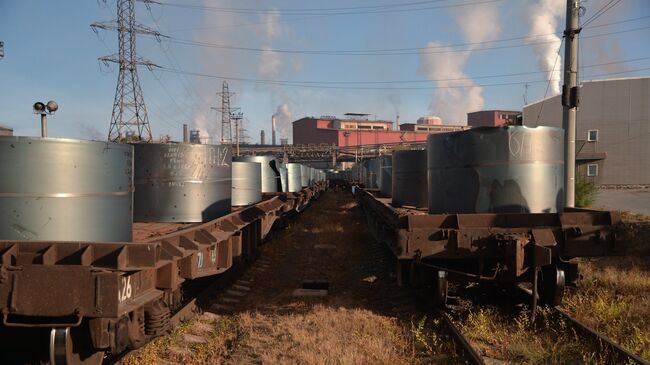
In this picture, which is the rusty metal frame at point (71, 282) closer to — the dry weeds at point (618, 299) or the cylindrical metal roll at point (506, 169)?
the cylindrical metal roll at point (506, 169)

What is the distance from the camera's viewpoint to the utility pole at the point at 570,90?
9.91 m

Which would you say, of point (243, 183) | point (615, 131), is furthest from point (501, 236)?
point (615, 131)

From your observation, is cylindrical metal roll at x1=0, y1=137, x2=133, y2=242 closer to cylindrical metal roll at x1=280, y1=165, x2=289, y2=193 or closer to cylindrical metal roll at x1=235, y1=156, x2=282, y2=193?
cylindrical metal roll at x1=235, y1=156, x2=282, y2=193

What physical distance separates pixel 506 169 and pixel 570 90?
471 centimetres

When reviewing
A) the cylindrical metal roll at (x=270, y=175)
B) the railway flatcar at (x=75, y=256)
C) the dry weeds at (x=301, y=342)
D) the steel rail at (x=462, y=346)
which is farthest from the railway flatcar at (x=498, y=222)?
the cylindrical metal roll at (x=270, y=175)

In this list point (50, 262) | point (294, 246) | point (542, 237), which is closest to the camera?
point (50, 262)

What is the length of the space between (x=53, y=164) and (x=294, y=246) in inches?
393

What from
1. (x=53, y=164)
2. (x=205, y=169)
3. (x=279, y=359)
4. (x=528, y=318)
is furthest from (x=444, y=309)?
(x=53, y=164)

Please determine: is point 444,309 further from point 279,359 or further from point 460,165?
point 279,359

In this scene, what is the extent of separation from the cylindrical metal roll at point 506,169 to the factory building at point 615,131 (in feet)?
115

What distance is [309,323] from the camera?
21.1 ft

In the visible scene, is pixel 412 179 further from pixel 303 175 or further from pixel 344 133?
pixel 344 133

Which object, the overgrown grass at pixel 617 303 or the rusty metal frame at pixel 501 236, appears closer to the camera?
the overgrown grass at pixel 617 303

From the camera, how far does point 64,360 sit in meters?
3.87
